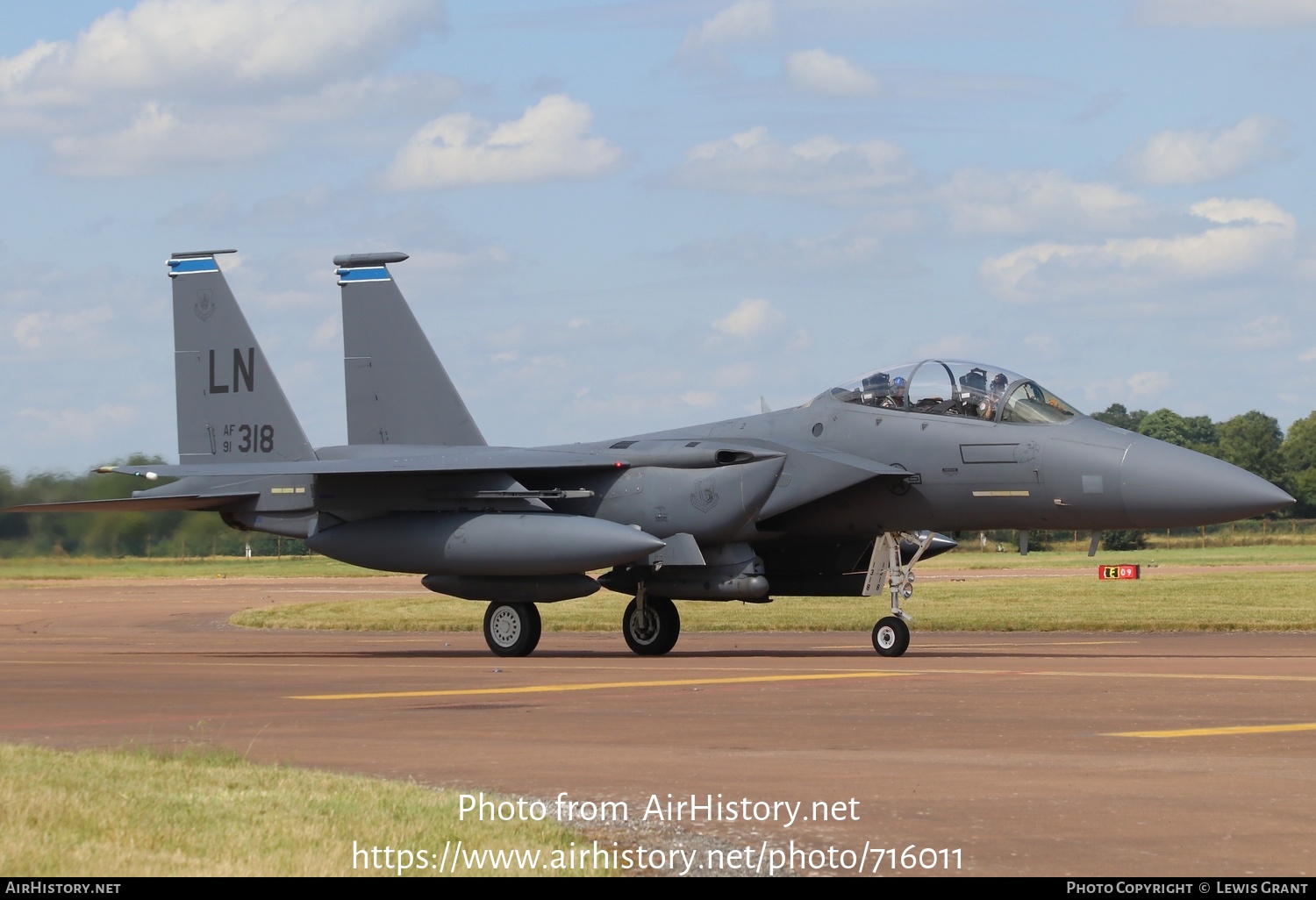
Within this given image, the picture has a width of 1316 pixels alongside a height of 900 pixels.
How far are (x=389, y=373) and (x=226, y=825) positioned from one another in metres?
15.8

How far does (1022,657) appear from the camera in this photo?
691 inches

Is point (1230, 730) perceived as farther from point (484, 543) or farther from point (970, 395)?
point (484, 543)

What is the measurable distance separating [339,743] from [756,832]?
399cm

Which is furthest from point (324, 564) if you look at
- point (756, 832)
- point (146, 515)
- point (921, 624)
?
point (756, 832)

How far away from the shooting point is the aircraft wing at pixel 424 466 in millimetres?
19062

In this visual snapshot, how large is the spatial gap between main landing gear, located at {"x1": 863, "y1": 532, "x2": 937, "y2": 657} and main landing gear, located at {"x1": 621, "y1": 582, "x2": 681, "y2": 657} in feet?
8.22

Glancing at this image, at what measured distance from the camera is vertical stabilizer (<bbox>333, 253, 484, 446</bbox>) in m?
22.1

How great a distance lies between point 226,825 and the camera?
6.61 m

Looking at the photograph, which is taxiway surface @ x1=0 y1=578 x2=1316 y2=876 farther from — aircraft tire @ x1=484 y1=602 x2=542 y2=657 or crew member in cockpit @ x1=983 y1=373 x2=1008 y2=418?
crew member in cockpit @ x1=983 y1=373 x2=1008 y2=418

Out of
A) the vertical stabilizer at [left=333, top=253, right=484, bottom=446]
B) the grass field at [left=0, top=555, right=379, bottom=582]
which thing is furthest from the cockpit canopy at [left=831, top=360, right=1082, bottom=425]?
the grass field at [left=0, top=555, right=379, bottom=582]

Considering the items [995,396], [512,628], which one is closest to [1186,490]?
[995,396]

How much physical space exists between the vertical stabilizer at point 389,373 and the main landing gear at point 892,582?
20.7 ft

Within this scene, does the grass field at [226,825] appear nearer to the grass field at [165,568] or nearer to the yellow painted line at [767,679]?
the yellow painted line at [767,679]

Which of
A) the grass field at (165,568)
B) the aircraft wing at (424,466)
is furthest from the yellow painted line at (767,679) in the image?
the grass field at (165,568)
